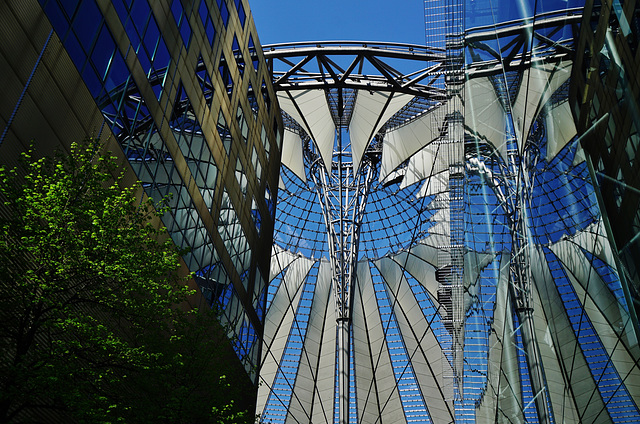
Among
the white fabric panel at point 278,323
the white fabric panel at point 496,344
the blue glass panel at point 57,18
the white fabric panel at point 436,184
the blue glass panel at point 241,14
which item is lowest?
the white fabric panel at point 496,344

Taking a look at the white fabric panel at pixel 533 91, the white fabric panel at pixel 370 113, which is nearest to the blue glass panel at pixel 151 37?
the white fabric panel at pixel 533 91

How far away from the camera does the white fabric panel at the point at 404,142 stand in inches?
1943

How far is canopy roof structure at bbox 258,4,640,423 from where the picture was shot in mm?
9727

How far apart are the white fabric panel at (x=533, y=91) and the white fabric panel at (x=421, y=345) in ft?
128

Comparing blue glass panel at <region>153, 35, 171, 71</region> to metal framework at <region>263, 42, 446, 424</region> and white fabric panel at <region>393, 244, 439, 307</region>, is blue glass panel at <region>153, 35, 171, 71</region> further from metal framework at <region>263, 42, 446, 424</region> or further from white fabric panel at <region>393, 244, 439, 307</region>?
white fabric panel at <region>393, 244, 439, 307</region>

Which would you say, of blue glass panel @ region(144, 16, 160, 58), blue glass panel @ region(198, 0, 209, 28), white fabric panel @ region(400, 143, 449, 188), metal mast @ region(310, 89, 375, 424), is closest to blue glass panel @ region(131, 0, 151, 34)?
blue glass panel @ region(144, 16, 160, 58)

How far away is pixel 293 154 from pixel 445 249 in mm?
14627

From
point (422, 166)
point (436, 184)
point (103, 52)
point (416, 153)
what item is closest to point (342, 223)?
point (416, 153)

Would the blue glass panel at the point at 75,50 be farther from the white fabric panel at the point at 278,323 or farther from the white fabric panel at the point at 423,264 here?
the white fabric panel at the point at 423,264

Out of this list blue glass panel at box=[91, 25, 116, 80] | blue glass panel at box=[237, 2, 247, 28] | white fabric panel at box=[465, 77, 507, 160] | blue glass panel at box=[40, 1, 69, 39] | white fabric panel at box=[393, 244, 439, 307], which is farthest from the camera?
white fabric panel at box=[393, 244, 439, 307]

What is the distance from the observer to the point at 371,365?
51.7 metres

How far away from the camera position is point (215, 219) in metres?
26.1

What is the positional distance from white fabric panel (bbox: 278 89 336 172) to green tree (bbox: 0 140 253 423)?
104ft

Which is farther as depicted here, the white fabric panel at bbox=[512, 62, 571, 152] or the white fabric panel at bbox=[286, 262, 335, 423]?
the white fabric panel at bbox=[286, 262, 335, 423]
